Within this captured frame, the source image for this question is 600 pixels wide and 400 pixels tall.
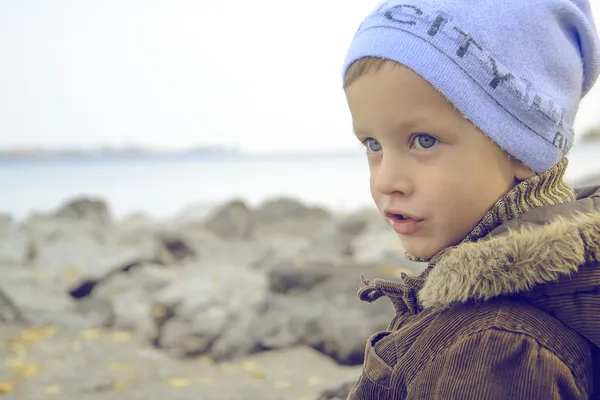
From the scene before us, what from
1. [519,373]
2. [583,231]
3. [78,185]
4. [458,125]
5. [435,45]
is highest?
[435,45]

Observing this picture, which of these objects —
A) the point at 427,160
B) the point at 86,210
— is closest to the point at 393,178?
the point at 427,160

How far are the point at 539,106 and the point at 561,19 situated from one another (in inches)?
7.8

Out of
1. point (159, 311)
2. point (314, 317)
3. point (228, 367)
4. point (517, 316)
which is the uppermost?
point (517, 316)

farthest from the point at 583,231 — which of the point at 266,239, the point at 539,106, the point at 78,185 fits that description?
the point at 78,185

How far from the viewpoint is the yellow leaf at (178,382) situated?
3.62 metres

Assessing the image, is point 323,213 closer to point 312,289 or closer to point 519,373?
point 312,289

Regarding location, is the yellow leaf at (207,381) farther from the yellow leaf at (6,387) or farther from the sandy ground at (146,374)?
the yellow leaf at (6,387)

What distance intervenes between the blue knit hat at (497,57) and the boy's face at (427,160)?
31 mm

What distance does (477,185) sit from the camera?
1408mm

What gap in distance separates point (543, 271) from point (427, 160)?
0.30m

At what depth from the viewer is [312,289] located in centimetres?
413

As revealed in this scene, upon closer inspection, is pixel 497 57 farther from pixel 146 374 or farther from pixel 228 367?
pixel 146 374

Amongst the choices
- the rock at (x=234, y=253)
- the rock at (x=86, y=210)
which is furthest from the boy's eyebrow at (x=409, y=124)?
the rock at (x=86, y=210)

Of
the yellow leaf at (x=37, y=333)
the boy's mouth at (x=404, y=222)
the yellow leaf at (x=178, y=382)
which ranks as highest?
the boy's mouth at (x=404, y=222)
